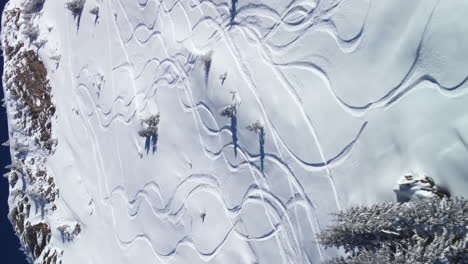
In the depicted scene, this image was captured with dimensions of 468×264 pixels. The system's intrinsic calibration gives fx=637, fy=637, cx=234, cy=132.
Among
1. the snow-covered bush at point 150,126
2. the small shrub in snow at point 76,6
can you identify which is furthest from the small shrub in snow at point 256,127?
the small shrub in snow at point 76,6

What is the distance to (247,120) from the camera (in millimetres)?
3922

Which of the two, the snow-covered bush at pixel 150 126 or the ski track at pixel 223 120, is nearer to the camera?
the ski track at pixel 223 120

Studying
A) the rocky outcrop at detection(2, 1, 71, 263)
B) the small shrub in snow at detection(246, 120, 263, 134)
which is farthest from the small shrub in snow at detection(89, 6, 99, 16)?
→ the small shrub in snow at detection(246, 120, 263, 134)

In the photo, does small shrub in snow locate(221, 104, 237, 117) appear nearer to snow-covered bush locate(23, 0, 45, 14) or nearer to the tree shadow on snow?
the tree shadow on snow

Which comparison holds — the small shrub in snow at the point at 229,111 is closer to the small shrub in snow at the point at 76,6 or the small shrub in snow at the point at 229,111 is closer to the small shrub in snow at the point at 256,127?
the small shrub in snow at the point at 256,127

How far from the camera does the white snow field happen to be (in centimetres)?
284

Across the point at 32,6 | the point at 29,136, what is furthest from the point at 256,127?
the point at 32,6

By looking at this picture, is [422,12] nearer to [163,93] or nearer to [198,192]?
[198,192]

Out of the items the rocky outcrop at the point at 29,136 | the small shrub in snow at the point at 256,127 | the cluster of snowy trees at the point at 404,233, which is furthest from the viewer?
the rocky outcrop at the point at 29,136

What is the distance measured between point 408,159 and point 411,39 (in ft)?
1.79

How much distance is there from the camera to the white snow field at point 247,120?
284 centimetres

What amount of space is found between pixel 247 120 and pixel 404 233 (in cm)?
148

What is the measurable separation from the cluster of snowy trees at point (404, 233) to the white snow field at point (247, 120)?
173mm

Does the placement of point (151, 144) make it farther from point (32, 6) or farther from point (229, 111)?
point (32, 6)
